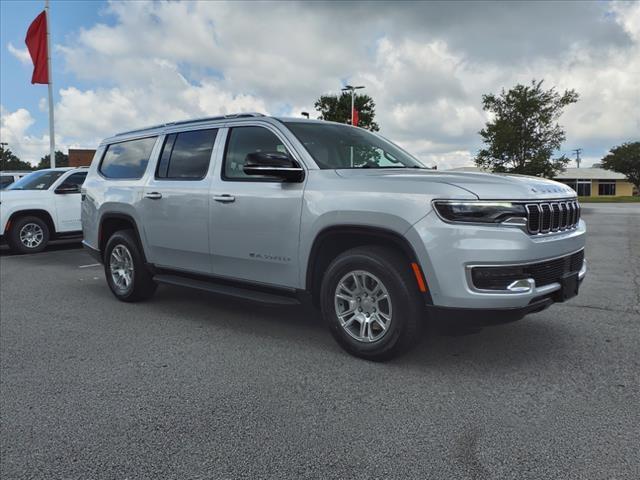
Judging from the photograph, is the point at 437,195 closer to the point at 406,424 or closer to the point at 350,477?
the point at 406,424

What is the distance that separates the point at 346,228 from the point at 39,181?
10044 millimetres

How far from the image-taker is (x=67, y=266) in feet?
31.4

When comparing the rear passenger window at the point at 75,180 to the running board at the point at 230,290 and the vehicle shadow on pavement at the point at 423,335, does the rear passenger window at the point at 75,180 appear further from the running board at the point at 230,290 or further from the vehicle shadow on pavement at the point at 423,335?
the running board at the point at 230,290

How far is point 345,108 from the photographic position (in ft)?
163

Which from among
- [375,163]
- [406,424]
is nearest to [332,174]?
[375,163]

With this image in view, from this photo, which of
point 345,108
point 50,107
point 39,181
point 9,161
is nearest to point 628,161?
point 345,108

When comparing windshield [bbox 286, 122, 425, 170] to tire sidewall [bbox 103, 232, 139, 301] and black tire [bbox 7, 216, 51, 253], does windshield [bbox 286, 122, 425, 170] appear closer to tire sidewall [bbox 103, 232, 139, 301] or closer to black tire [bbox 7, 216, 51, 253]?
tire sidewall [bbox 103, 232, 139, 301]

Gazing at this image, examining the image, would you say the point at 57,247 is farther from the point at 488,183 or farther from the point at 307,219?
the point at 488,183

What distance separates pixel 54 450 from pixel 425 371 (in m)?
2.42

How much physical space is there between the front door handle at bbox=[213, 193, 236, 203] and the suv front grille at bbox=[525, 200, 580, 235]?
8.23 feet

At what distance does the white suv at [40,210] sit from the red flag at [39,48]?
1226cm

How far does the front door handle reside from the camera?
485cm

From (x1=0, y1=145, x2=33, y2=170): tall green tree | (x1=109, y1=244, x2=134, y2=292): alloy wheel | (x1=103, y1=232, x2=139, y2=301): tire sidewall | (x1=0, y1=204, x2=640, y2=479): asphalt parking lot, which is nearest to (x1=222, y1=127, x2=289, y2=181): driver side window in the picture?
(x1=0, y1=204, x2=640, y2=479): asphalt parking lot

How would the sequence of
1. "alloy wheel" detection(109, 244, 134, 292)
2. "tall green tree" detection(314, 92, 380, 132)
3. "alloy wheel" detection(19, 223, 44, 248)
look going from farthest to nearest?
"tall green tree" detection(314, 92, 380, 132)
"alloy wheel" detection(19, 223, 44, 248)
"alloy wheel" detection(109, 244, 134, 292)
